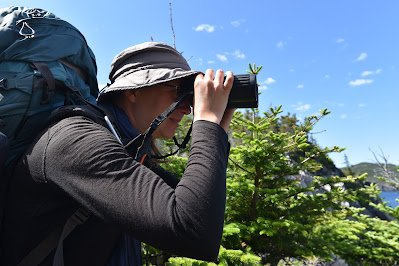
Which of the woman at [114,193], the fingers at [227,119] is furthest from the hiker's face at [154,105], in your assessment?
the fingers at [227,119]

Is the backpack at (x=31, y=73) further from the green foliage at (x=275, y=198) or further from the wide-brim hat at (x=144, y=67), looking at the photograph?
the green foliage at (x=275, y=198)

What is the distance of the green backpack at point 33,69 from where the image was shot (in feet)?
3.75

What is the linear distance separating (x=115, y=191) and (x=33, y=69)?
0.72 metres

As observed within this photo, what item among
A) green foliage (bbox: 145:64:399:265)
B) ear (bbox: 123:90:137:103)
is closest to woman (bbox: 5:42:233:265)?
ear (bbox: 123:90:137:103)

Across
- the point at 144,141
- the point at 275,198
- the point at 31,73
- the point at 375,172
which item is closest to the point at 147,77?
the point at 144,141

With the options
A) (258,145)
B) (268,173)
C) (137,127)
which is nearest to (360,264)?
(268,173)

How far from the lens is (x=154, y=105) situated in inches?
63.9

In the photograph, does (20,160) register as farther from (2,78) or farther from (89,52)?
(89,52)

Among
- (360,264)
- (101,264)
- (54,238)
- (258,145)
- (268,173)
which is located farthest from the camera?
(360,264)

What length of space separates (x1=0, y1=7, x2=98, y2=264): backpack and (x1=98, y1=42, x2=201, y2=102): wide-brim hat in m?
0.23

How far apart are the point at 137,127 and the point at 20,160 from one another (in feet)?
2.14

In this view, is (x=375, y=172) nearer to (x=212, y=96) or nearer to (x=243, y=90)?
(x=243, y=90)

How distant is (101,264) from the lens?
1.30 metres

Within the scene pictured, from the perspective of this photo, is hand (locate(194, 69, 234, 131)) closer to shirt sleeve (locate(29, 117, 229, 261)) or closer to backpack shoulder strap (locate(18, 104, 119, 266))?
shirt sleeve (locate(29, 117, 229, 261))
